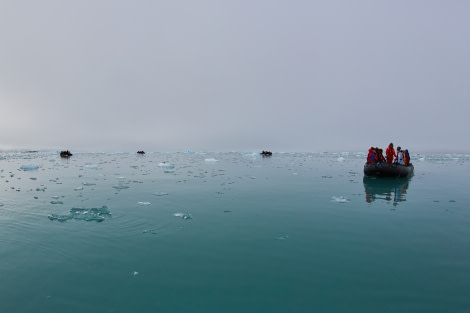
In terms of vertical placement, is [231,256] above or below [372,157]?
below

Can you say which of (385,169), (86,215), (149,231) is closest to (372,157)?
(385,169)

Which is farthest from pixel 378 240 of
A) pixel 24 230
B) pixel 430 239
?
pixel 24 230

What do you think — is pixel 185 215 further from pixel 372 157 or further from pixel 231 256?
pixel 372 157

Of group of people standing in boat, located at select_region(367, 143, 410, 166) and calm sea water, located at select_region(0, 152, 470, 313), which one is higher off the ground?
group of people standing in boat, located at select_region(367, 143, 410, 166)

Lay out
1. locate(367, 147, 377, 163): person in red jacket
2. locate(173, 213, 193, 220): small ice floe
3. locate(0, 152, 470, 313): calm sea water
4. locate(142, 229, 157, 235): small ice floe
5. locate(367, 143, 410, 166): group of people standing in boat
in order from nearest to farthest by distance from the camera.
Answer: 1. locate(0, 152, 470, 313): calm sea water
2. locate(142, 229, 157, 235): small ice floe
3. locate(173, 213, 193, 220): small ice floe
4. locate(367, 147, 377, 163): person in red jacket
5. locate(367, 143, 410, 166): group of people standing in boat

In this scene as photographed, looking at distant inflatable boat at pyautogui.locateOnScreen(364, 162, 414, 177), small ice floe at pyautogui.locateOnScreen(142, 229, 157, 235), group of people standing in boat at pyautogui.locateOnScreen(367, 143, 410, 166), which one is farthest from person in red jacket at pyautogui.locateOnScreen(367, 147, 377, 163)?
small ice floe at pyautogui.locateOnScreen(142, 229, 157, 235)

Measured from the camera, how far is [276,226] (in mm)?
8609

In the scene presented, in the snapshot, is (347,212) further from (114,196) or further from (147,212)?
(114,196)

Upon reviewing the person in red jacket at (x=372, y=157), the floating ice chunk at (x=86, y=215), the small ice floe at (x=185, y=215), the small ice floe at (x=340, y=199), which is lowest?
the floating ice chunk at (x=86, y=215)

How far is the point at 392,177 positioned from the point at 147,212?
18678mm

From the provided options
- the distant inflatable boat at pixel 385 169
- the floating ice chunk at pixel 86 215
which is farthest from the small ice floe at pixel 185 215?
the distant inflatable boat at pixel 385 169

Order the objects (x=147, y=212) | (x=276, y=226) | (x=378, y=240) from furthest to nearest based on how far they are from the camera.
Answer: (x=147, y=212) → (x=276, y=226) → (x=378, y=240)

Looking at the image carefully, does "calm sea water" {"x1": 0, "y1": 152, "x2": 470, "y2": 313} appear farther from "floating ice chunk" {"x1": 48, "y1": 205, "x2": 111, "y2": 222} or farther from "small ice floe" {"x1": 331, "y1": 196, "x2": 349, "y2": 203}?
"small ice floe" {"x1": 331, "y1": 196, "x2": 349, "y2": 203}

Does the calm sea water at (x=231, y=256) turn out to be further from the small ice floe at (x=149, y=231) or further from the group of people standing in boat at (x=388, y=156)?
the group of people standing in boat at (x=388, y=156)
